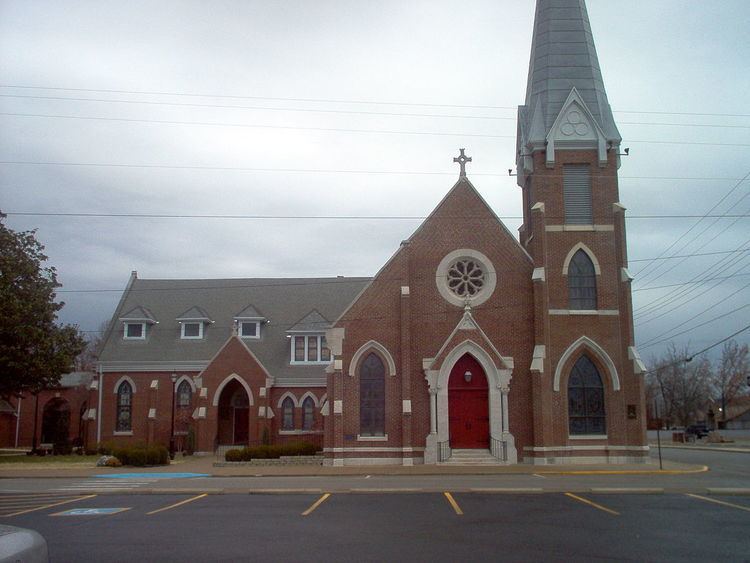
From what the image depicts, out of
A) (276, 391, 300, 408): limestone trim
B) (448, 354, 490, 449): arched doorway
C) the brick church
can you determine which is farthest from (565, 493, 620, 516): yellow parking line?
(276, 391, 300, 408): limestone trim

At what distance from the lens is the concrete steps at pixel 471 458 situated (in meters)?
30.9

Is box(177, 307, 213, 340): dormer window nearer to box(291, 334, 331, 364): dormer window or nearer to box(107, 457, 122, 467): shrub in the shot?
box(291, 334, 331, 364): dormer window

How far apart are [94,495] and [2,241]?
2207 centimetres

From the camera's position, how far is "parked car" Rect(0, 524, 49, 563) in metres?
5.38

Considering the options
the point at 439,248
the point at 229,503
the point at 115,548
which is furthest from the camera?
the point at 439,248

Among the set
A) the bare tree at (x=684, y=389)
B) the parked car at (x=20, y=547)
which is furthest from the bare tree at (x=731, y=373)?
the parked car at (x=20, y=547)

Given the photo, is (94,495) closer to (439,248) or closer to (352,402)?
(352,402)

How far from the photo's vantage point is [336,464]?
3172cm

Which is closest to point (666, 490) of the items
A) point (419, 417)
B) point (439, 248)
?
point (419, 417)

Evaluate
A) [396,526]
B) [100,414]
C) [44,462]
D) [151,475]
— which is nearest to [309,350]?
[100,414]

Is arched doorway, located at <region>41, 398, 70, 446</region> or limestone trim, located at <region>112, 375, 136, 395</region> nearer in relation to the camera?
limestone trim, located at <region>112, 375, 136, 395</region>

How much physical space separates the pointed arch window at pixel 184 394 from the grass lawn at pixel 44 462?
627 centimetres

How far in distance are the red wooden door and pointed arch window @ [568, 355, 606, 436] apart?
19.8 m

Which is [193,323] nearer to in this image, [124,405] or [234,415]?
[124,405]
